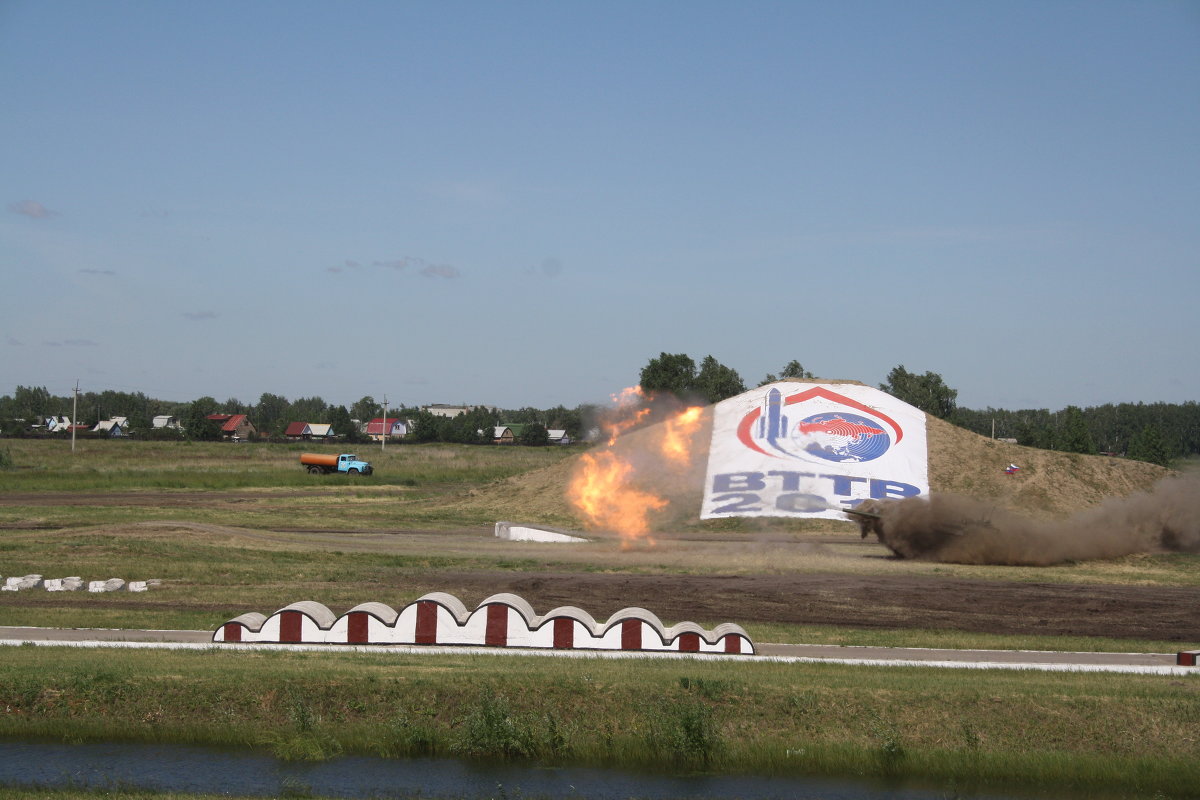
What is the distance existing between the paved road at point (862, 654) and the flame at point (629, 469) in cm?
3376

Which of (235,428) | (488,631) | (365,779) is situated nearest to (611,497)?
(488,631)

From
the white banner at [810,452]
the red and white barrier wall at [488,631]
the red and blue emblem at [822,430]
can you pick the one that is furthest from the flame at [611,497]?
the red and white barrier wall at [488,631]

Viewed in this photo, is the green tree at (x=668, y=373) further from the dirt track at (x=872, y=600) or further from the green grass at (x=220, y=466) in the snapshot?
the dirt track at (x=872, y=600)

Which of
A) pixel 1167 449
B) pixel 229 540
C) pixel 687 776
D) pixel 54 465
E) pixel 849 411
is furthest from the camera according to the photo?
pixel 1167 449

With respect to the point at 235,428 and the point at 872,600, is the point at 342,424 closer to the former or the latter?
the point at 235,428

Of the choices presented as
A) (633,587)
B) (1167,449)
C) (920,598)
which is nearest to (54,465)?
(633,587)

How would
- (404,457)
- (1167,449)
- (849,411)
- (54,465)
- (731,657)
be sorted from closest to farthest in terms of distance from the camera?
1. (731,657)
2. (849,411)
3. (54,465)
4. (1167,449)
5. (404,457)

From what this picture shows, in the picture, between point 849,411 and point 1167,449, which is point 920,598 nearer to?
point 849,411

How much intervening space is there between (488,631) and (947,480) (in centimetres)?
4735

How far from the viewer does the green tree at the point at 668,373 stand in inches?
4473

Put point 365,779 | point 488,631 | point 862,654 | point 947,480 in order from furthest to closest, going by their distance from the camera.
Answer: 1. point 947,480
2. point 862,654
3. point 488,631
4. point 365,779

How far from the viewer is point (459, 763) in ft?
58.3

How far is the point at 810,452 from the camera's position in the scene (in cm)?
6456

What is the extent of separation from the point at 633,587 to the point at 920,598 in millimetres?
9224
